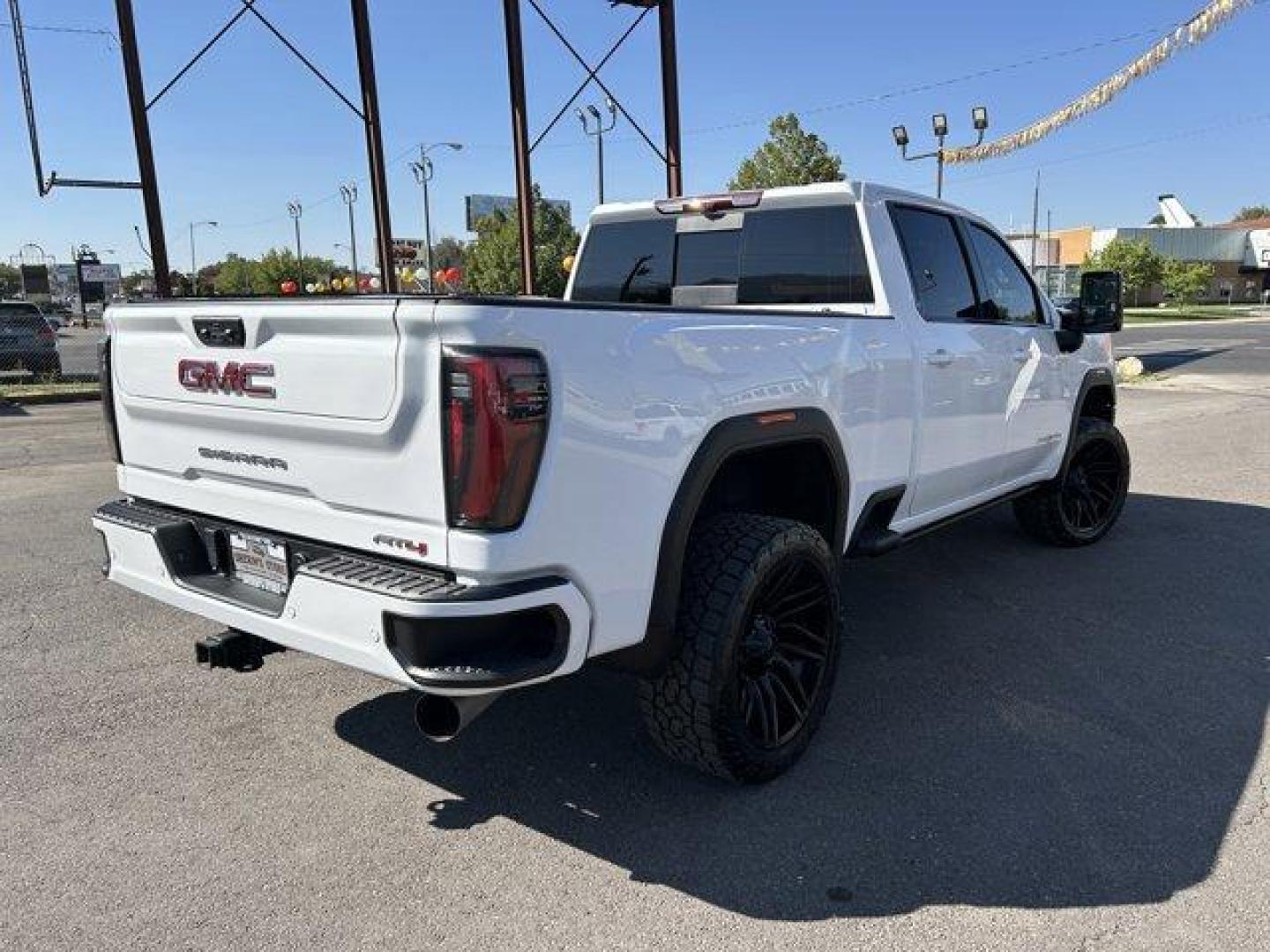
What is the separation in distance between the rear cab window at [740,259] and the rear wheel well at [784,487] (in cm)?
86

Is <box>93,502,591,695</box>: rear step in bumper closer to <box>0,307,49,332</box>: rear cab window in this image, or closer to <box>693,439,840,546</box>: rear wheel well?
<box>693,439,840,546</box>: rear wheel well

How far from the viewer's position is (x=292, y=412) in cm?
266

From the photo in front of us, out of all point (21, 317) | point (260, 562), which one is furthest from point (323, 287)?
point (21, 317)

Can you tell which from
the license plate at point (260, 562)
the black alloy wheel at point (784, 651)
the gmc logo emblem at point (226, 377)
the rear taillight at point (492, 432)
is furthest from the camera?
the black alloy wheel at point (784, 651)

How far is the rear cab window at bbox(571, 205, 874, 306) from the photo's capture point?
4082mm

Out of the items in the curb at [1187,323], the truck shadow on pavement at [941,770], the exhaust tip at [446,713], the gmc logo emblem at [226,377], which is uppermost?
the gmc logo emblem at [226,377]

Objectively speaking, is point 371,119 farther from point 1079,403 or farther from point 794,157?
point 794,157

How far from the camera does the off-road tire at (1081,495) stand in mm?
5867

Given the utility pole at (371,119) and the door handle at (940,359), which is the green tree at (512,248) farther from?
the door handle at (940,359)

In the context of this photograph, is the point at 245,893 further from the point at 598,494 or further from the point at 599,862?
the point at 598,494

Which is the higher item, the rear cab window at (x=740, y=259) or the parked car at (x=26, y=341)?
the rear cab window at (x=740, y=259)

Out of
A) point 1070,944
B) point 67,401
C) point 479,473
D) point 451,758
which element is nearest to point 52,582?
point 451,758

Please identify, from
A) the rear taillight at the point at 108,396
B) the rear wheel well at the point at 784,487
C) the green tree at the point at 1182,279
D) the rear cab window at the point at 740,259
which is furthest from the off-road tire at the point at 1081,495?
the green tree at the point at 1182,279

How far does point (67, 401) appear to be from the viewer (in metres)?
14.8
